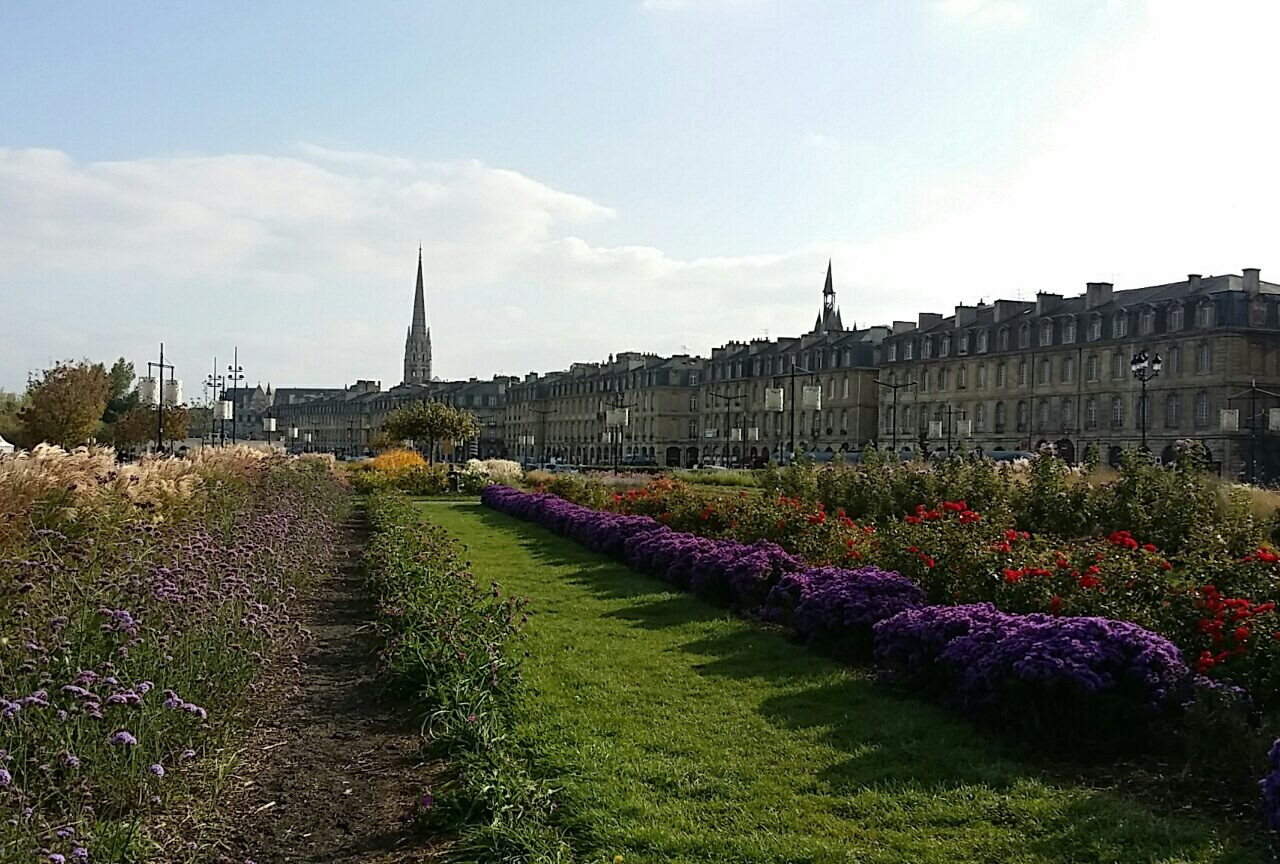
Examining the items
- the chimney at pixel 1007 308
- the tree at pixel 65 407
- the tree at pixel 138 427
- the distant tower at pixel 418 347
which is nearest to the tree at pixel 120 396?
the tree at pixel 138 427

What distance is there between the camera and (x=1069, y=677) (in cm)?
645

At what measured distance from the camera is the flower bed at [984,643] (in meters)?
6.48

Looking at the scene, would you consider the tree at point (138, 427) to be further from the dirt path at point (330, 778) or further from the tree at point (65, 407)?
the dirt path at point (330, 778)

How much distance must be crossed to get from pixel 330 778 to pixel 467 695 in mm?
1102

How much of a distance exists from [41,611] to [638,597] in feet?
24.9

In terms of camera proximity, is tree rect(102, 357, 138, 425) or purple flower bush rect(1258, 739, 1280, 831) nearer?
purple flower bush rect(1258, 739, 1280, 831)

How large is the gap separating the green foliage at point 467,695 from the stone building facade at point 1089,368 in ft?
156

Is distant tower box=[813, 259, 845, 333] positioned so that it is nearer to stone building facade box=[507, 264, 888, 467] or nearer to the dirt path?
stone building facade box=[507, 264, 888, 467]

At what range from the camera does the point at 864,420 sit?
81.2 metres

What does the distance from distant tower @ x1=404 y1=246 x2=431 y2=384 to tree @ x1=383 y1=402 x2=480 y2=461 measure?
11275cm

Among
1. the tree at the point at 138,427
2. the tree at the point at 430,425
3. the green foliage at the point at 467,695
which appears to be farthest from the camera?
the tree at the point at 138,427

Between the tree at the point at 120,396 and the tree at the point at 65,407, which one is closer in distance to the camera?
the tree at the point at 65,407

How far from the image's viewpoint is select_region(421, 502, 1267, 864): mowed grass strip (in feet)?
17.0

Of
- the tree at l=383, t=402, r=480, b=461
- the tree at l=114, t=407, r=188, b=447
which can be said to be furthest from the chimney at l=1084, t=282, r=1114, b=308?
the tree at l=114, t=407, r=188, b=447
